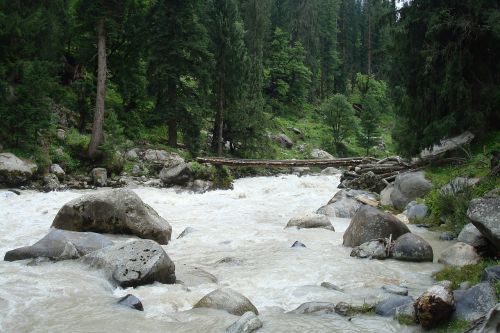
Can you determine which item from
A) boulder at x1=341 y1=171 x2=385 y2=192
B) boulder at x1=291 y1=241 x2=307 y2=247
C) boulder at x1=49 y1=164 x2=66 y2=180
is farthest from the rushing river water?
boulder at x1=341 y1=171 x2=385 y2=192

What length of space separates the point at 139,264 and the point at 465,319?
4.63m

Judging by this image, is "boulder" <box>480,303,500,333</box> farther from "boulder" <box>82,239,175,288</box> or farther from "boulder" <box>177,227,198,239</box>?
"boulder" <box>177,227,198,239</box>

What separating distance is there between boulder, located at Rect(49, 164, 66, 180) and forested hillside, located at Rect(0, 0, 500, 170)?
1.54 feet

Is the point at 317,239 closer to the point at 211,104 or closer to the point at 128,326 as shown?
the point at 128,326

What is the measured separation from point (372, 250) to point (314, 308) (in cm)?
328

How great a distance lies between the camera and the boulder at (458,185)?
35.0ft

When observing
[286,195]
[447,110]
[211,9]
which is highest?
[211,9]

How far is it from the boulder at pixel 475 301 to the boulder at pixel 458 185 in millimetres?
5578

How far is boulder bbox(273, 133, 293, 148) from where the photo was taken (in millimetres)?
40438

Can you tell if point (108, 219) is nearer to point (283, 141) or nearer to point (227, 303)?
point (227, 303)

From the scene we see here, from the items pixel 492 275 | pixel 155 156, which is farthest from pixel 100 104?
pixel 492 275

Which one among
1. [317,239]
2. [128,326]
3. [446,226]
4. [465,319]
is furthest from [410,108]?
[128,326]

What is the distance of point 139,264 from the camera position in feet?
22.9

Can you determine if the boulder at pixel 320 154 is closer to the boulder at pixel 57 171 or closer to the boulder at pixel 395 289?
the boulder at pixel 57 171
